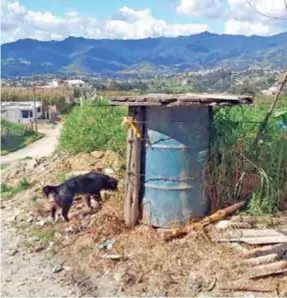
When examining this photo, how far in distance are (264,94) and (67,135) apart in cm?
333

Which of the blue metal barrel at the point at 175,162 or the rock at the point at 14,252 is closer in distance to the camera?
the blue metal barrel at the point at 175,162

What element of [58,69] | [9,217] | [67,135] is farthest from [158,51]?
[9,217]

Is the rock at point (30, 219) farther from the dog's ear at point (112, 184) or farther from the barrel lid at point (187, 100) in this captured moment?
the barrel lid at point (187, 100)

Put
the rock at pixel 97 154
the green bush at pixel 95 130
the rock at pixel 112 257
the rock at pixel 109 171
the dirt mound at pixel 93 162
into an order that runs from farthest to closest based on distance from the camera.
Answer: the green bush at pixel 95 130, the rock at pixel 97 154, the dirt mound at pixel 93 162, the rock at pixel 109 171, the rock at pixel 112 257

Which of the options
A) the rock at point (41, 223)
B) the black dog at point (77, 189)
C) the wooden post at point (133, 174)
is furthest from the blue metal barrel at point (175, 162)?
the rock at point (41, 223)

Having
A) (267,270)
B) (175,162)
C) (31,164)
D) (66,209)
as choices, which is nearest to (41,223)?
(66,209)

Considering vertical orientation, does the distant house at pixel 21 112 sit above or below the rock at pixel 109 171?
below

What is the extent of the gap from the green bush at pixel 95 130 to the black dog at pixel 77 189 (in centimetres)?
170

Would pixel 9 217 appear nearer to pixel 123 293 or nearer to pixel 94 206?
pixel 94 206

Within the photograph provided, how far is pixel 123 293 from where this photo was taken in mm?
4633

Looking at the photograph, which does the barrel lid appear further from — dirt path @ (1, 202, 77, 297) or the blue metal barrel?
dirt path @ (1, 202, 77, 297)

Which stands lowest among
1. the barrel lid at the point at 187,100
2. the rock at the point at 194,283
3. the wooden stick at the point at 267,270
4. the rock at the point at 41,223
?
the rock at the point at 41,223

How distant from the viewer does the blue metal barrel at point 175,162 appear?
17.9 feet

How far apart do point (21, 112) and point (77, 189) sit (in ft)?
81.4
